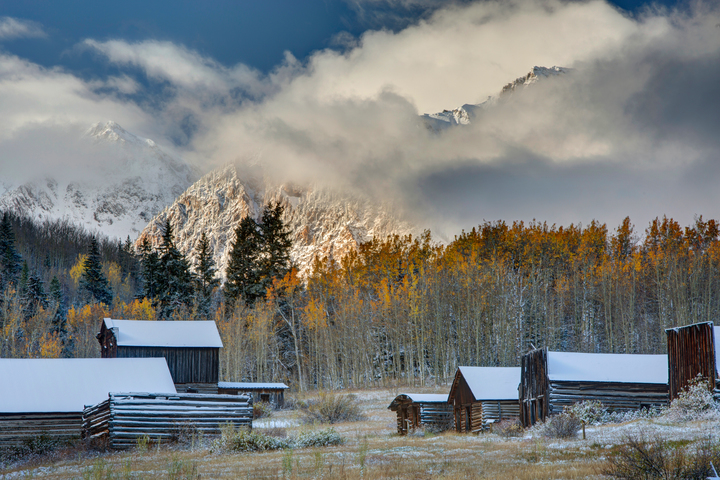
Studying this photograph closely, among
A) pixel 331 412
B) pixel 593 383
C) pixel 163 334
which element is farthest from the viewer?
pixel 163 334

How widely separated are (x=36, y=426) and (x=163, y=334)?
12840mm

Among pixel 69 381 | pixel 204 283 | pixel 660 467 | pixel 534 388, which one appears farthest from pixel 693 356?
pixel 204 283

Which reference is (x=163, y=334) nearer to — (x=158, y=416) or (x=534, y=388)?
(x=158, y=416)

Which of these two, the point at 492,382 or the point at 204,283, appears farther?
the point at 204,283

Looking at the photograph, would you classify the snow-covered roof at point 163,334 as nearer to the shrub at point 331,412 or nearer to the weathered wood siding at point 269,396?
the shrub at point 331,412

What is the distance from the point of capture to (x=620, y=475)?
11281mm

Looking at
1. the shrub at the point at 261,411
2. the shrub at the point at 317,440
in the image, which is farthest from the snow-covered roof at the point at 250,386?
the shrub at the point at 317,440

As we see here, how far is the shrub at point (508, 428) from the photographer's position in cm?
2786

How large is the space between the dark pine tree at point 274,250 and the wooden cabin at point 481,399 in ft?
129

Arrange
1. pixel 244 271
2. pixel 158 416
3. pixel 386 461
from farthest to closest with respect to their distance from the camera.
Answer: pixel 244 271 → pixel 158 416 → pixel 386 461

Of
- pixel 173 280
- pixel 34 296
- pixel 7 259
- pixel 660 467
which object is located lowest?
pixel 660 467

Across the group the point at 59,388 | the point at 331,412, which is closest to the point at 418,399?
the point at 331,412

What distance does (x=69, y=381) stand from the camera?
30.1m

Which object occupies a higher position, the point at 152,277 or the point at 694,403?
the point at 152,277
